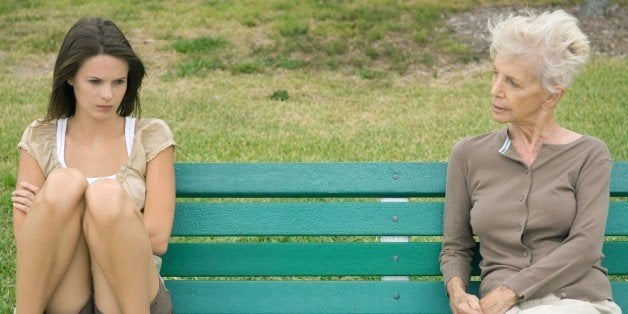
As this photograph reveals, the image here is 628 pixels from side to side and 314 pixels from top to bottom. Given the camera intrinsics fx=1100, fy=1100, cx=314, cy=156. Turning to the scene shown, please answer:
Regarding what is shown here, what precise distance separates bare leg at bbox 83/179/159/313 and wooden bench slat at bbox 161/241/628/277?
475 millimetres

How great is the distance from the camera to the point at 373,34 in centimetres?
1387

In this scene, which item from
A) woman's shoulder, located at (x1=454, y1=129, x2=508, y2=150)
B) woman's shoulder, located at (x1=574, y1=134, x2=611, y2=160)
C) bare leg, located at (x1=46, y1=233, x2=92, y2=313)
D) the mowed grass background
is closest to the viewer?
bare leg, located at (x1=46, y1=233, x2=92, y2=313)

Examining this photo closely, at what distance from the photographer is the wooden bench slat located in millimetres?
4020

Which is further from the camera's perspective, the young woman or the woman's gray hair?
the woman's gray hair

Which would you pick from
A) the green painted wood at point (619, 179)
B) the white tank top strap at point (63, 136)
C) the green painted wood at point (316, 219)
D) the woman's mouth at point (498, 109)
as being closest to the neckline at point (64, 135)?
the white tank top strap at point (63, 136)

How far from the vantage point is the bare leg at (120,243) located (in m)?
3.48

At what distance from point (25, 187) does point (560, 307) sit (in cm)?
185

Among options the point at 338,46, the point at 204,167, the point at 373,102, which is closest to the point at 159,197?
the point at 204,167

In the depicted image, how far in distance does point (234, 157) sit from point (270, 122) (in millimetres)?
1629

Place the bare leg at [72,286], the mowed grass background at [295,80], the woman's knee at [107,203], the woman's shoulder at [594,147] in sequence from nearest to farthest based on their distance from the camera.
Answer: the woman's knee at [107,203], the bare leg at [72,286], the woman's shoulder at [594,147], the mowed grass background at [295,80]

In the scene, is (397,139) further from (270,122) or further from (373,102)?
(373,102)

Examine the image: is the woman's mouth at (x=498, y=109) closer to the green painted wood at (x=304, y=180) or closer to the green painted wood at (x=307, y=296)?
the green painted wood at (x=304, y=180)

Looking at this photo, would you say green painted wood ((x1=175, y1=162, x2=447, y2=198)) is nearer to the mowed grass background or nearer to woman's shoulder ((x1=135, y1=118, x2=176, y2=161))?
woman's shoulder ((x1=135, y1=118, x2=176, y2=161))

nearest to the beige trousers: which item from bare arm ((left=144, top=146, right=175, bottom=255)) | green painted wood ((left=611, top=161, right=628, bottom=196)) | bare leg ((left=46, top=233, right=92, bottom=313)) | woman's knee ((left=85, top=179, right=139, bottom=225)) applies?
green painted wood ((left=611, top=161, right=628, bottom=196))
